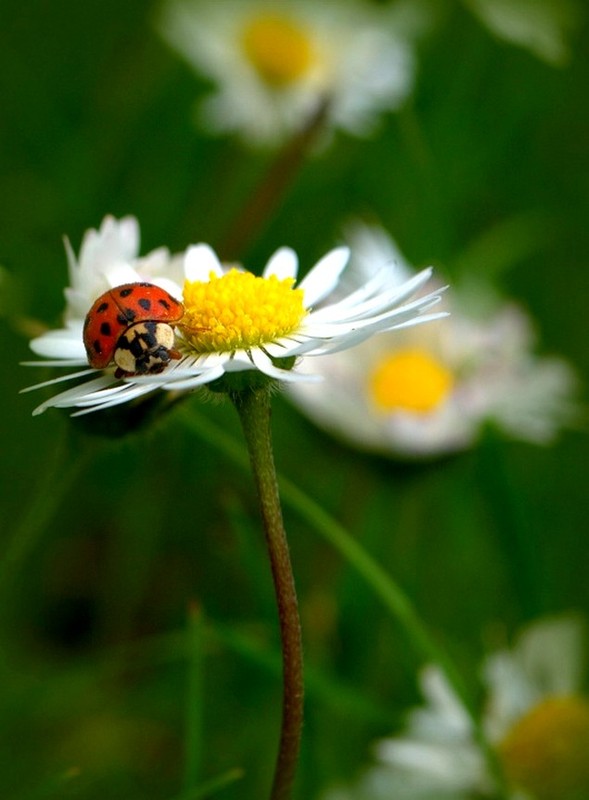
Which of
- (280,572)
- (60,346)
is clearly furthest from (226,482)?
(280,572)

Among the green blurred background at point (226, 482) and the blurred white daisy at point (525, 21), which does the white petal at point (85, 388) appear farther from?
the blurred white daisy at point (525, 21)

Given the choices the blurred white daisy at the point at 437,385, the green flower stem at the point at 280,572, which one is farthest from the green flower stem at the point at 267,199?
the green flower stem at the point at 280,572

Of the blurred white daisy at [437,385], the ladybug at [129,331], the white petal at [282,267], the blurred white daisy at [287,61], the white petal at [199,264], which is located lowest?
the ladybug at [129,331]

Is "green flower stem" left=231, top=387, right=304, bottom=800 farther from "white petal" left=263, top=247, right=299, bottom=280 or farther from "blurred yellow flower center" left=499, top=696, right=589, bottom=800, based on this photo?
"blurred yellow flower center" left=499, top=696, right=589, bottom=800

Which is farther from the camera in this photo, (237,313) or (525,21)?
(525,21)

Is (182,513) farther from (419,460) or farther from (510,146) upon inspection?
(510,146)

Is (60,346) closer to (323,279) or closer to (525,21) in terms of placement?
(323,279)

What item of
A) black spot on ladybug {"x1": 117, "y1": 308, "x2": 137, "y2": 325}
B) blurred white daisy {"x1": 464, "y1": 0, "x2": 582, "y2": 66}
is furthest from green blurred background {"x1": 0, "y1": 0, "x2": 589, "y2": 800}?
blurred white daisy {"x1": 464, "y1": 0, "x2": 582, "y2": 66}
